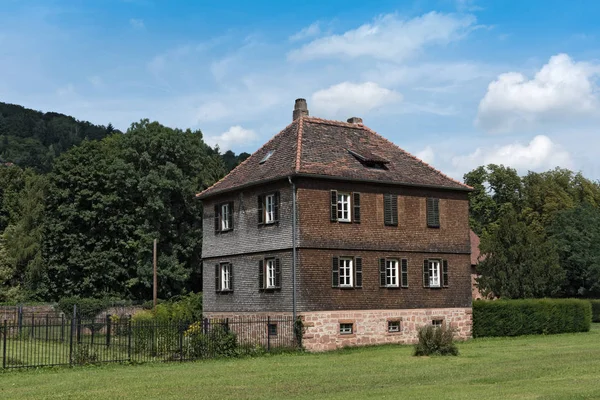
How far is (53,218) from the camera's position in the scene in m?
58.5

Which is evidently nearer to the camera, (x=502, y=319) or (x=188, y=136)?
(x=502, y=319)

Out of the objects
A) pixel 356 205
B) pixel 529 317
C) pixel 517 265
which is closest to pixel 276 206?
pixel 356 205

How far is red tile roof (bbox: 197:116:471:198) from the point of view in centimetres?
3522

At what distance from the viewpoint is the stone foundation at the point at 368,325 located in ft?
110

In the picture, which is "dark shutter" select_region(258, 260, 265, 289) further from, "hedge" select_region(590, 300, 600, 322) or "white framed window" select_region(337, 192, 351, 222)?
"hedge" select_region(590, 300, 600, 322)

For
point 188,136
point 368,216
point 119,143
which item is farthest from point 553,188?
point 368,216

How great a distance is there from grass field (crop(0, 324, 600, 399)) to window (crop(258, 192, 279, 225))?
6835mm

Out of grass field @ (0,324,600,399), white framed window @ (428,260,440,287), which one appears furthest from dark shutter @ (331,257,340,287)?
white framed window @ (428,260,440,287)

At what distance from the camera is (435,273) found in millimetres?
38125

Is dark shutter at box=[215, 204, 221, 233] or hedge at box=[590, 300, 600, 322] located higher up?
dark shutter at box=[215, 204, 221, 233]

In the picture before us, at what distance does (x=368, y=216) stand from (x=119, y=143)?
31.3 m

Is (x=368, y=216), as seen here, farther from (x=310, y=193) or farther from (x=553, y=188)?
→ (x=553, y=188)

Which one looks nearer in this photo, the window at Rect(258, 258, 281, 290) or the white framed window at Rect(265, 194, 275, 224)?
the window at Rect(258, 258, 281, 290)

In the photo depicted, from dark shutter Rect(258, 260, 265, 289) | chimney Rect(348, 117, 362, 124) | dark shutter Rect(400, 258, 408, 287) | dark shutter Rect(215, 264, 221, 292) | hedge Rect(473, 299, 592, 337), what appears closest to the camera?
dark shutter Rect(258, 260, 265, 289)
